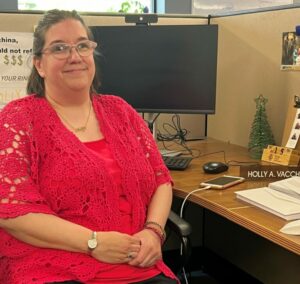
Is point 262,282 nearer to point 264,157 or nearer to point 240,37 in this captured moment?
point 264,157

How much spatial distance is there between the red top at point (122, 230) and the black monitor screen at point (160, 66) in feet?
1.75

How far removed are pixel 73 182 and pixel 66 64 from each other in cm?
36

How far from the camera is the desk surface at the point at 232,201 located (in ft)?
3.79

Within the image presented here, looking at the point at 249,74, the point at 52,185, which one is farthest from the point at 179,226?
the point at 249,74

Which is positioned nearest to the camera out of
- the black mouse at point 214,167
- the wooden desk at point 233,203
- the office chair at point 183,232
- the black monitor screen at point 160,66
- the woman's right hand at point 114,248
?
the wooden desk at point 233,203

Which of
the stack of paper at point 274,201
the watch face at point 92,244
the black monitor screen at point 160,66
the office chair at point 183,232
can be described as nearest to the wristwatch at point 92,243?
the watch face at point 92,244

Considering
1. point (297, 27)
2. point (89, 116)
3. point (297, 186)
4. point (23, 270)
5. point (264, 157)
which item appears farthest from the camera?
point (264, 157)

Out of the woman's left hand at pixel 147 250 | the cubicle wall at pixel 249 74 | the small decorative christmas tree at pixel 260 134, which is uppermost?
the cubicle wall at pixel 249 74

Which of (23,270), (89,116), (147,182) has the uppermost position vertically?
(89,116)

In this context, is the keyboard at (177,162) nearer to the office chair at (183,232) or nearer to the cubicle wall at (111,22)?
the office chair at (183,232)

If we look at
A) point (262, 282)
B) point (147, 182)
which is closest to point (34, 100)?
point (147, 182)

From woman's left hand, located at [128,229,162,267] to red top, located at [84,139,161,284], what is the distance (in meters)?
0.02

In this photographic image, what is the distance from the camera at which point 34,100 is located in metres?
1.42

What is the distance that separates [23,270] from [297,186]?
79cm
